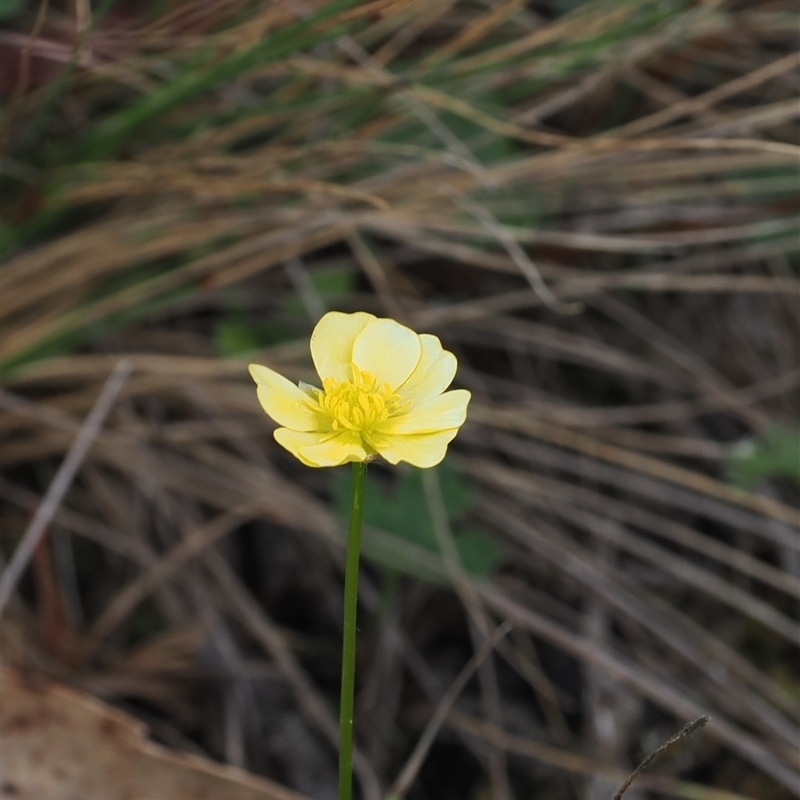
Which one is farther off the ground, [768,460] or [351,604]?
[351,604]

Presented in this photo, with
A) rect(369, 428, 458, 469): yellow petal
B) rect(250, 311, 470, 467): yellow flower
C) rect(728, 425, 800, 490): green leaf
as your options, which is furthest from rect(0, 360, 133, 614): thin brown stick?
rect(728, 425, 800, 490): green leaf

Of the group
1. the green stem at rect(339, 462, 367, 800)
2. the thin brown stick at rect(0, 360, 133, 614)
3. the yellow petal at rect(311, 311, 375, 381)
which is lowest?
the thin brown stick at rect(0, 360, 133, 614)

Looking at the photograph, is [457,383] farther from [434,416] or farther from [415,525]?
[434,416]

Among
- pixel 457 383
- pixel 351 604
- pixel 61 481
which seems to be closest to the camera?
pixel 351 604

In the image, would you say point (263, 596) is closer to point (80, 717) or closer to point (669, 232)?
point (80, 717)

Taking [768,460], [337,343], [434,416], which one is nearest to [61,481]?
[337,343]

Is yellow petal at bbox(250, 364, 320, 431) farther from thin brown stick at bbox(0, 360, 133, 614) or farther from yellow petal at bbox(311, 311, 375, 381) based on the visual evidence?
thin brown stick at bbox(0, 360, 133, 614)
